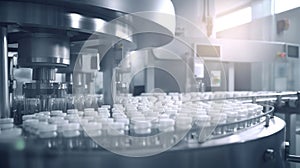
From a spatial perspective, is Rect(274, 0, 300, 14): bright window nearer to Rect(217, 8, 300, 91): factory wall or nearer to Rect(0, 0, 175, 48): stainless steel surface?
Rect(217, 8, 300, 91): factory wall

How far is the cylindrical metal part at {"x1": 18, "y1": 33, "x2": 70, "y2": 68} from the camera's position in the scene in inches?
25.4

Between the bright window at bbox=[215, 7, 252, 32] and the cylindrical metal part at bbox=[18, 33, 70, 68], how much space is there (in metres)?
2.68

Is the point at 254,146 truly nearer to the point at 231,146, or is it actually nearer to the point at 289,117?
the point at 231,146

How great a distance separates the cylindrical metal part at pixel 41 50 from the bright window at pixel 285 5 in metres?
2.82

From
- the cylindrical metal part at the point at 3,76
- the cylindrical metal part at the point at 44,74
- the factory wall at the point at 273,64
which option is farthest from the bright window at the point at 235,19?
the cylindrical metal part at the point at 3,76

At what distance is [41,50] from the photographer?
2.12ft

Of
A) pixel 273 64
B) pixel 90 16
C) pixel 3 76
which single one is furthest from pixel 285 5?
pixel 3 76

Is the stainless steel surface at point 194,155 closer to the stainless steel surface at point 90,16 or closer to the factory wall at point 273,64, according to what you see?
the stainless steel surface at point 90,16

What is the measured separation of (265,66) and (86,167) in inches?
104

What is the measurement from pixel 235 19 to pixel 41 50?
3.38 meters

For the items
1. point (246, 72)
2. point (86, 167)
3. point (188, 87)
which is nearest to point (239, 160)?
point (86, 167)

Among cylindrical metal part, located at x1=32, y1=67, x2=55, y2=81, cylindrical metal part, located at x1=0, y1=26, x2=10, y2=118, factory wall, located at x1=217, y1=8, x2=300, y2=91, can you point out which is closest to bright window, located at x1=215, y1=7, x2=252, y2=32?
factory wall, located at x1=217, y1=8, x2=300, y2=91

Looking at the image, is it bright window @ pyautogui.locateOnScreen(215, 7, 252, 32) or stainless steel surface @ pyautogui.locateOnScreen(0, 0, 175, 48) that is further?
bright window @ pyautogui.locateOnScreen(215, 7, 252, 32)

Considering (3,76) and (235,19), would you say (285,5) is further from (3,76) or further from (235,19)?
(3,76)
